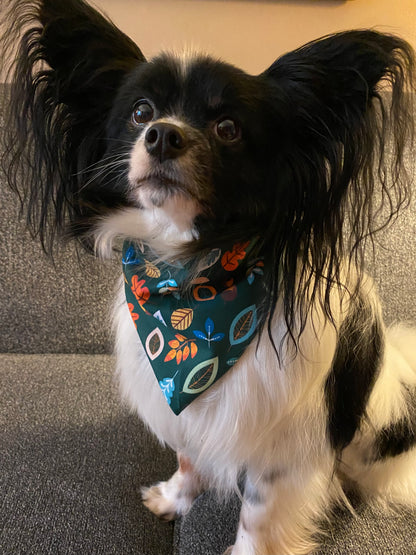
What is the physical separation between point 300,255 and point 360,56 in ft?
1.07

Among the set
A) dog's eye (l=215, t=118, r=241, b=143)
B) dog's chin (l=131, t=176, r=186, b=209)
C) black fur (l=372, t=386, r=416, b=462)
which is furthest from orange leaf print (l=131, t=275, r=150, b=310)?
black fur (l=372, t=386, r=416, b=462)

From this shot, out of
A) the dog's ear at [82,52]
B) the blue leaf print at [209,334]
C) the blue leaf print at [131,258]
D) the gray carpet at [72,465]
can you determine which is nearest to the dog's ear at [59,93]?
the dog's ear at [82,52]

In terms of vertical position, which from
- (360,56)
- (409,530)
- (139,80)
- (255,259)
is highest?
(360,56)

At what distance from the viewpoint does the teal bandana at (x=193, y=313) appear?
914 millimetres

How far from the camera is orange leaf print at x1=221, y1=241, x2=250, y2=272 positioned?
2.94ft

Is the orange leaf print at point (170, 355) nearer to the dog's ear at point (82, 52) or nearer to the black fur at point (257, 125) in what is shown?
the black fur at point (257, 125)

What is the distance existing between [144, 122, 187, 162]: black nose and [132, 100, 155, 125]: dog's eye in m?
0.11

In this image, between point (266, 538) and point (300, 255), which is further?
point (266, 538)

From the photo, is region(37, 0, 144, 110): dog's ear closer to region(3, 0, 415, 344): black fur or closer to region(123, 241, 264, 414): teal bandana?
region(3, 0, 415, 344): black fur

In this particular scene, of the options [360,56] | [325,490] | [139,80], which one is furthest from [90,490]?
[360,56]

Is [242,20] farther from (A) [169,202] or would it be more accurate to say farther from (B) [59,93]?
(A) [169,202]

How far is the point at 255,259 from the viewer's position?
2.96 ft

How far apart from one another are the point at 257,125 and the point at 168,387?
515 mm

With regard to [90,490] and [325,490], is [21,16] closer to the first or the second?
[90,490]
